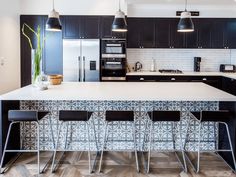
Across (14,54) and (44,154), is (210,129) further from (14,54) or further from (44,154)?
(14,54)

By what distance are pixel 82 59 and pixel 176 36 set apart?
2.11 m

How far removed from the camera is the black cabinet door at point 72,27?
21.0 feet

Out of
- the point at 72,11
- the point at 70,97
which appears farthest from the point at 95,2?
the point at 70,97

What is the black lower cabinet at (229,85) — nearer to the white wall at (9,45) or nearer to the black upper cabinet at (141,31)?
the black upper cabinet at (141,31)

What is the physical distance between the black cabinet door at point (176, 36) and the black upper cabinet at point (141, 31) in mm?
415

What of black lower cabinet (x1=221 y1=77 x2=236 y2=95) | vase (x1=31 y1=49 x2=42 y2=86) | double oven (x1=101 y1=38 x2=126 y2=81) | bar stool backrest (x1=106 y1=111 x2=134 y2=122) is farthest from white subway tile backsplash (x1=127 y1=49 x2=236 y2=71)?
bar stool backrest (x1=106 y1=111 x2=134 y2=122)

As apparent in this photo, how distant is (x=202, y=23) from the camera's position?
6.66 meters

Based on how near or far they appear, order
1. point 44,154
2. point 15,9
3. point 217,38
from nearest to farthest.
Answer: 1. point 44,154
2. point 15,9
3. point 217,38

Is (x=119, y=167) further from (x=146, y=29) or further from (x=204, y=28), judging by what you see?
(x=204, y=28)

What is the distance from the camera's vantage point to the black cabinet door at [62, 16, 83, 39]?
6.40 meters

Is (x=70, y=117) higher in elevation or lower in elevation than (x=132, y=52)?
lower

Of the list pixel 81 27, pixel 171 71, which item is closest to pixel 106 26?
pixel 81 27

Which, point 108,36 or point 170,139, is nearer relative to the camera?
point 170,139

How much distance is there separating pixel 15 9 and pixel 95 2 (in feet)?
5.40
